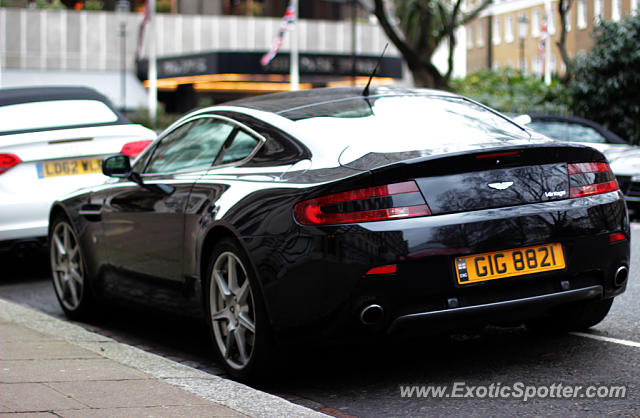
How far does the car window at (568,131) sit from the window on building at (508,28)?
6616cm

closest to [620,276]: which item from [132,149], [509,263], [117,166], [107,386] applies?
[509,263]

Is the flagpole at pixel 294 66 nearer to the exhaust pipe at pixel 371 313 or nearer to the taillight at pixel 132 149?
the taillight at pixel 132 149

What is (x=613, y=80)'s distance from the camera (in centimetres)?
1972

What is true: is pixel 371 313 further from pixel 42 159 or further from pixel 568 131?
pixel 568 131

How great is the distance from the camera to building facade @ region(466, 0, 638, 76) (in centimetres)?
A: 6369

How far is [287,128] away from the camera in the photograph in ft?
16.8

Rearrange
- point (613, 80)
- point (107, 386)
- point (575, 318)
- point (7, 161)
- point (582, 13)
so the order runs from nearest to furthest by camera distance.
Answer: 1. point (107, 386)
2. point (575, 318)
3. point (7, 161)
4. point (613, 80)
5. point (582, 13)

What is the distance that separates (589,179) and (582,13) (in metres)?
64.5

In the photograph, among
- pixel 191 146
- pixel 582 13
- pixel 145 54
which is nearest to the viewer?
pixel 191 146

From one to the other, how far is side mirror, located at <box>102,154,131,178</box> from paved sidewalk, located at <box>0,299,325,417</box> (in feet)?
3.62

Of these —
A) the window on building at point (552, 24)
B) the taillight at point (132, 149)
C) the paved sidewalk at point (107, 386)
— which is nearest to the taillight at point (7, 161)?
the taillight at point (132, 149)

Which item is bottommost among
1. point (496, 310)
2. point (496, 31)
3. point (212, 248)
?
point (496, 310)

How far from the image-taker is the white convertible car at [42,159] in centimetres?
866

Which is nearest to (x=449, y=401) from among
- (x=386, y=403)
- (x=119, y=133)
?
(x=386, y=403)
